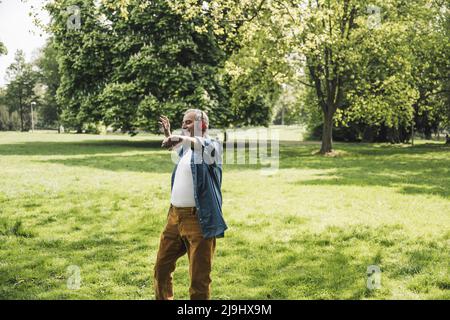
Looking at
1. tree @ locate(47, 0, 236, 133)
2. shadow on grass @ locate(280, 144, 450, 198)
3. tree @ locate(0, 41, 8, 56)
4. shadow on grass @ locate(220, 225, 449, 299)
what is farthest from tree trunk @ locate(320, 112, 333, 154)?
tree @ locate(0, 41, 8, 56)

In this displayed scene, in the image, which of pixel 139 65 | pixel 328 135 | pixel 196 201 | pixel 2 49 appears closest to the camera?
pixel 196 201

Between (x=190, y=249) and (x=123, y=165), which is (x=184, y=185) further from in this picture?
(x=123, y=165)

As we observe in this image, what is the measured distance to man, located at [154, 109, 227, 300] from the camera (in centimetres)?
489

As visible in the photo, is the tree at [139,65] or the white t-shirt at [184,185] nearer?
the white t-shirt at [184,185]

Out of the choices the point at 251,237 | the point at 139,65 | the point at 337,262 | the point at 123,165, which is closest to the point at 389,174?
the point at 251,237

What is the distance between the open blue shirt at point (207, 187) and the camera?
4879 mm

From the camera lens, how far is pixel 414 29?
31.8 metres

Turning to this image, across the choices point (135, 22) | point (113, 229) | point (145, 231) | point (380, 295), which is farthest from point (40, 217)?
point (135, 22)

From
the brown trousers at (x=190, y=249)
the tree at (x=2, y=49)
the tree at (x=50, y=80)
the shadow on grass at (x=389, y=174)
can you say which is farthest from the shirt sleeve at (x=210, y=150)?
the tree at (x=50, y=80)

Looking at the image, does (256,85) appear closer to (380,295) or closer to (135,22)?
(135,22)

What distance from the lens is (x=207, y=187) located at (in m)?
4.95

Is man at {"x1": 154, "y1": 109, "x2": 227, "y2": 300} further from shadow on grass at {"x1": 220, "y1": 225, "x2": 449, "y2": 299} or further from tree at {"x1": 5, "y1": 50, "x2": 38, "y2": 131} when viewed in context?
tree at {"x1": 5, "y1": 50, "x2": 38, "y2": 131}

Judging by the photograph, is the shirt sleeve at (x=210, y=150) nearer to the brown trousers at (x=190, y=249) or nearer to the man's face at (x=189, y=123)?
the man's face at (x=189, y=123)

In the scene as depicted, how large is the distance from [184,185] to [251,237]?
4.29 meters
